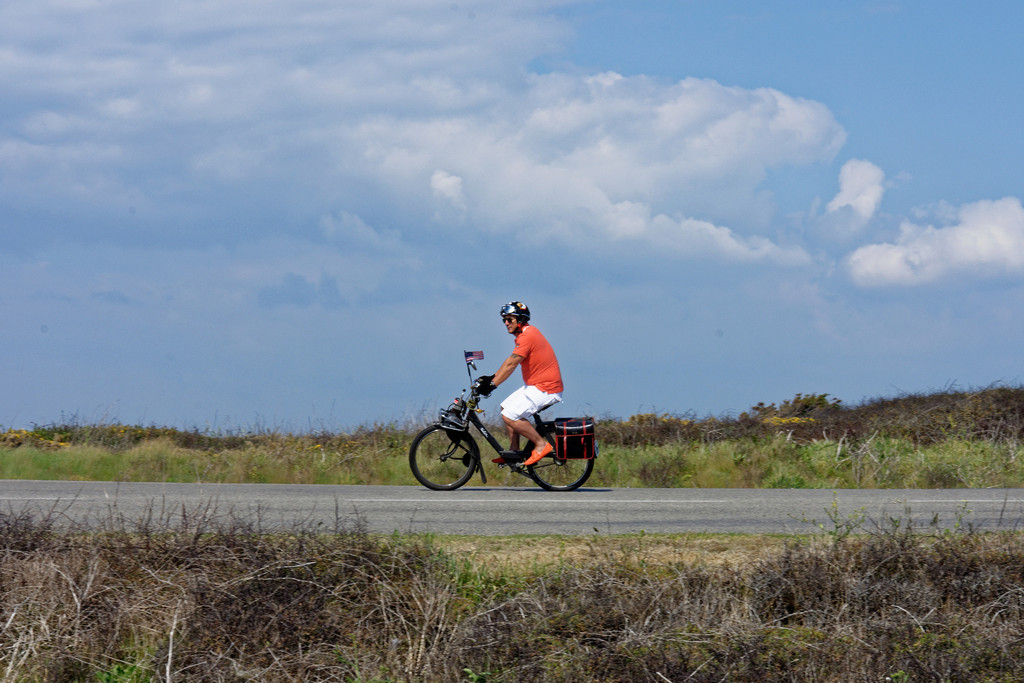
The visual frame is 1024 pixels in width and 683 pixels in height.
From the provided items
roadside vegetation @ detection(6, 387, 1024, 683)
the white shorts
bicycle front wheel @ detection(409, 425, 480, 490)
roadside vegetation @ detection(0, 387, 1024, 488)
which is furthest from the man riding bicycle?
roadside vegetation @ detection(6, 387, 1024, 683)

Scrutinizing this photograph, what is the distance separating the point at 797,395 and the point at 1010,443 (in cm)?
952

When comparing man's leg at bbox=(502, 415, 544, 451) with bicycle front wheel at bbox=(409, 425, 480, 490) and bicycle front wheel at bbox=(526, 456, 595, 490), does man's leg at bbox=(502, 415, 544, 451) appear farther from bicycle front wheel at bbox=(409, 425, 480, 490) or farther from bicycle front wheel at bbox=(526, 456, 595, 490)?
bicycle front wheel at bbox=(409, 425, 480, 490)

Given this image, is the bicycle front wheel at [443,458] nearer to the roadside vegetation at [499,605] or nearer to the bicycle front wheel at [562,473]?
the bicycle front wheel at [562,473]

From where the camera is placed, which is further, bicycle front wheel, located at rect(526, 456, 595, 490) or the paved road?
bicycle front wheel, located at rect(526, 456, 595, 490)

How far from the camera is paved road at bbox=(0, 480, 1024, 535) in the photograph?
877cm

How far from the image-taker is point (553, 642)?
6543 mm

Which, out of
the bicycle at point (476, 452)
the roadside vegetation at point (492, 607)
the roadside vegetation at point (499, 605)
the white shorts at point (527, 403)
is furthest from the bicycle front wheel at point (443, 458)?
the roadside vegetation at point (492, 607)

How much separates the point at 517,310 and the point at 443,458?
221cm

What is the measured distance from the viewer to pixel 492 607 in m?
6.85

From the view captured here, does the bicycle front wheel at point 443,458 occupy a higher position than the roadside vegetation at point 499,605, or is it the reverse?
the bicycle front wheel at point 443,458

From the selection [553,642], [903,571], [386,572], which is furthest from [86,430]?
[903,571]

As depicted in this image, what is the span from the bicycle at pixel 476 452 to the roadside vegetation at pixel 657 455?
1130mm

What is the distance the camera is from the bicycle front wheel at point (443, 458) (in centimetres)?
1196

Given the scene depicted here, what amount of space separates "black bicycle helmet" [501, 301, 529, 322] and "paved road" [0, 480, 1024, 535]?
2.23 m
